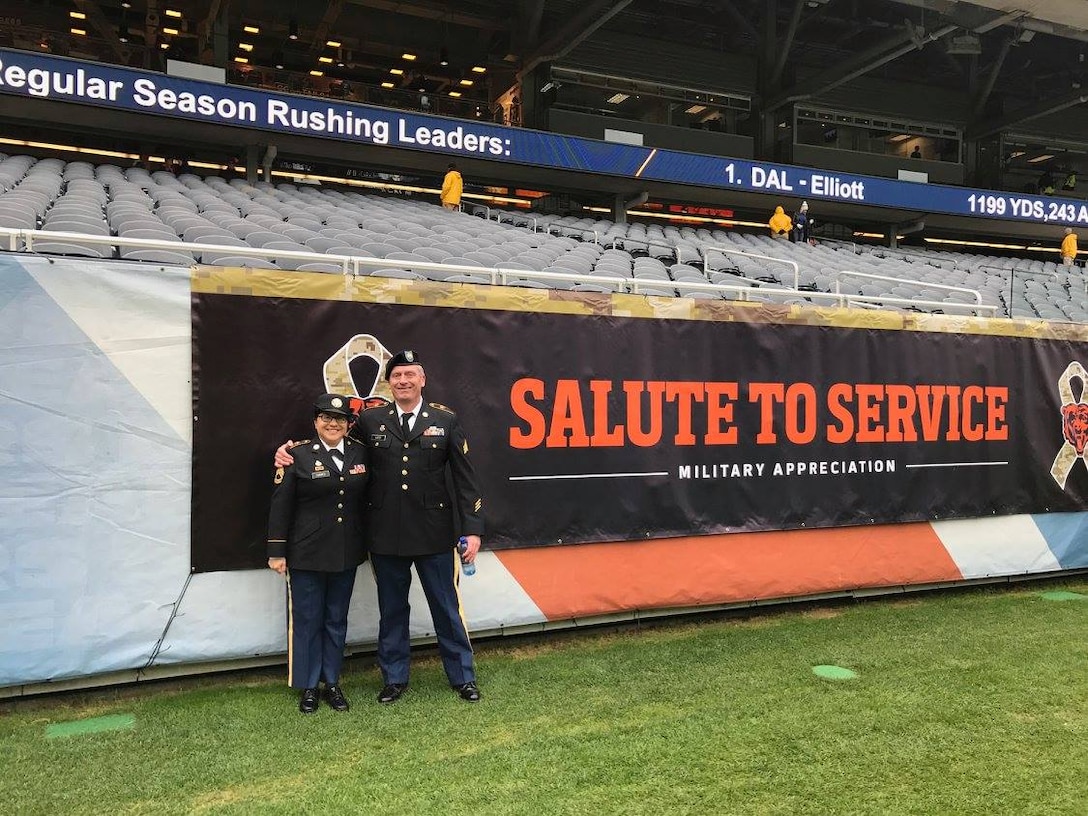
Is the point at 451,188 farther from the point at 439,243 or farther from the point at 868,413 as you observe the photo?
the point at 868,413

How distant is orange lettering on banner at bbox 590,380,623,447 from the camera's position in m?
5.00

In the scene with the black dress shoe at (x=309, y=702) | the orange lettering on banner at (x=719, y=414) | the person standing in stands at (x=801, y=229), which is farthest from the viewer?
the person standing in stands at (x=801, y=229)

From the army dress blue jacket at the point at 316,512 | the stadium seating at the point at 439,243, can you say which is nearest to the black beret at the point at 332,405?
the army dress blue jacket at the point at 316,512

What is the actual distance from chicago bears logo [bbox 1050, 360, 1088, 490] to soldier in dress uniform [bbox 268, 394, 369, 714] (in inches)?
234

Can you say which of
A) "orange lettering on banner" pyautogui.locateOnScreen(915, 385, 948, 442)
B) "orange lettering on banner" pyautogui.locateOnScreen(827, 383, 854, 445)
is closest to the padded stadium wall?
"orange lettering on banner" pyautogui.locateOnScreen(827, 383, 854, 445)

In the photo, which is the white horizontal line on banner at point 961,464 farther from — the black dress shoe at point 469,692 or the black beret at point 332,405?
the black beret at point 332,405

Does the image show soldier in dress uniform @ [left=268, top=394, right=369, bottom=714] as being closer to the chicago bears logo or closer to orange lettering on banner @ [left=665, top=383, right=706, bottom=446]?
orange lettering on banner @ [left=665, top=383, right=706, bottom=446]

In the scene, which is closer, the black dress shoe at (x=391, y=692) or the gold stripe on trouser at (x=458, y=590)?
the black dress shoe at (x=391, y=692)

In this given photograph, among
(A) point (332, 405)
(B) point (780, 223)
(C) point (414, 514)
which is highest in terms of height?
(B) point (780, 223)

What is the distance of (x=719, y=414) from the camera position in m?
5.39

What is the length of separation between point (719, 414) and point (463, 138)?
1510 cm

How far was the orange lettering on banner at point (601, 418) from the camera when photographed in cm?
500

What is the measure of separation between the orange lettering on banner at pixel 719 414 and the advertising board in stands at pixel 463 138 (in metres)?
14.1

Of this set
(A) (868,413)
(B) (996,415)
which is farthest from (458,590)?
(B) (996,415)
